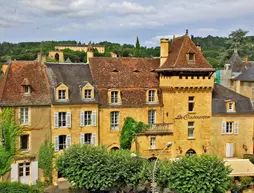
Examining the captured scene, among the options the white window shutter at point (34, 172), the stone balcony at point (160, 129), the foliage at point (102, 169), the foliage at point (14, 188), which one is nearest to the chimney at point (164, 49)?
the stone balcony at point (160, 129)

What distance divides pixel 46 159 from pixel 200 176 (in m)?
17.1

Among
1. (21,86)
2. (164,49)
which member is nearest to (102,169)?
(21,86)

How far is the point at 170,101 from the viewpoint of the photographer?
149 ft

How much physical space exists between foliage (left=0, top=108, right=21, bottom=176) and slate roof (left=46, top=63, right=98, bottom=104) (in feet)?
15.9

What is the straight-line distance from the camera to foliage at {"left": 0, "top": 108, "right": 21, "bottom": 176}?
40094mm

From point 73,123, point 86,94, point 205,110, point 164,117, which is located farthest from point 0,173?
point 205,110

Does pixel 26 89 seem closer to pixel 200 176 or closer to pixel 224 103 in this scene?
pixel 200 176

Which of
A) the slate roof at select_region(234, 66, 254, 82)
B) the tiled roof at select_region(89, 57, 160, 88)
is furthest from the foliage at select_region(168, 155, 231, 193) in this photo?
the slate roof at select_region(234, 66, 254, 82)

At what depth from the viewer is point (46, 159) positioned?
1630 inches

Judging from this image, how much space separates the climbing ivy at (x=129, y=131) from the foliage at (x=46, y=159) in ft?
27.2

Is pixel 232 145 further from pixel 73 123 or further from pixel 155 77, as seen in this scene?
pixel 73 123

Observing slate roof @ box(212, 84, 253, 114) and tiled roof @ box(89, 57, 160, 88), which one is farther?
slate roof @ box(212, 84, 253, 114)

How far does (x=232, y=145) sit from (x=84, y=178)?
20.6m

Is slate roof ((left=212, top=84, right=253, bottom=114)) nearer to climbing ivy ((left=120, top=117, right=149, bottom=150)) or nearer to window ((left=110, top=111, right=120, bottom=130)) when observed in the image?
climbing ivy ((left=120, top=117, right=149, bottom=150))
